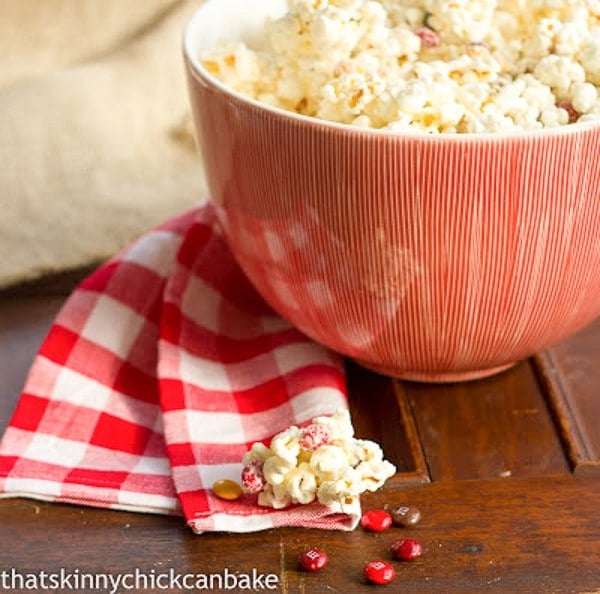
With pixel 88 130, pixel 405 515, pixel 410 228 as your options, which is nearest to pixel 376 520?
pixel 405 515

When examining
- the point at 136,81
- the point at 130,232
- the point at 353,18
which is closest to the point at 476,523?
the point at 353,18

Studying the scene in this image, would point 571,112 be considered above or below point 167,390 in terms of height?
above

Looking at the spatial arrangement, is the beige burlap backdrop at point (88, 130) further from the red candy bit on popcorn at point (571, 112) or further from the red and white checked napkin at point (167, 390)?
the red candy bit on popcorn at point (571, 112)

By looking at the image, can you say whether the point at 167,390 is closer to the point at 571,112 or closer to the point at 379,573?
the point at 379,573

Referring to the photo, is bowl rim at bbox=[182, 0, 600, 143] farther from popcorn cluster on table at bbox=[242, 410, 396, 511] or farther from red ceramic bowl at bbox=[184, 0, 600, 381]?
popcorn cluster on table at bbox=[242, 410, 396, 511]

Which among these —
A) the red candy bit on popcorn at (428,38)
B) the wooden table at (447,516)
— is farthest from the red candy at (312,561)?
the red candy bit on popcorn at (428,38)

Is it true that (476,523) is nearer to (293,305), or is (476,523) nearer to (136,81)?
(293,305)
